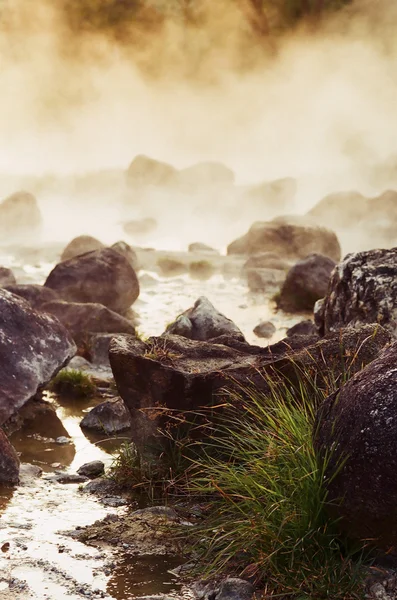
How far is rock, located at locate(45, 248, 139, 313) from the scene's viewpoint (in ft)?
57.8

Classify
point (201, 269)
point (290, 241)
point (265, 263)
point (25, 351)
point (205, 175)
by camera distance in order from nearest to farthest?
point (25, 351) < point (201, 269) < point (265, 263) < point (290, 241) < point (205, 175)

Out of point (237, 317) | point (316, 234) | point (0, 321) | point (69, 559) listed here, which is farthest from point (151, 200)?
point (69, 559)

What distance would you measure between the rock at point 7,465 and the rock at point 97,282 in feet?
31.6

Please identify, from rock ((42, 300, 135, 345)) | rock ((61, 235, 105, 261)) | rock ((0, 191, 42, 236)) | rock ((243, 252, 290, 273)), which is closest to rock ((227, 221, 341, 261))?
rock ((243, 252, 290, 273))

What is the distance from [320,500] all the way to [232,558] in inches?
28.6

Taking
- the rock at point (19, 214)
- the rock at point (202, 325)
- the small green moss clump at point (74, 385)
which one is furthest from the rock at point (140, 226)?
the small green moss clump at point (74, 385)

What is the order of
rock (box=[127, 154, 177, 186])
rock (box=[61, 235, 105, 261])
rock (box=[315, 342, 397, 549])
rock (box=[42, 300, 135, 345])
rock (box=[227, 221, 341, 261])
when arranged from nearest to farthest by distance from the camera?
1. rock (box=[315, 342, 397, 549])
2. rock (box=[42, 300, 135, 345])
3. rock (box=[61, 235, 105, 261])
4. rock (box=[227, 221, 341, 261])
5. rock (box=[127, 154, 177, 186])

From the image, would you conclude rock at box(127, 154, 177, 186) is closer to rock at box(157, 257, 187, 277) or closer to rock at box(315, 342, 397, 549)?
rock at box(157, 257, 187, 277)

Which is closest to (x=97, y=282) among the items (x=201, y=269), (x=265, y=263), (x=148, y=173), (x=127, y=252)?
(x=127, y=252)

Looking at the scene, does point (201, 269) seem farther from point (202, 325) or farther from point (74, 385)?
point (74, 385)

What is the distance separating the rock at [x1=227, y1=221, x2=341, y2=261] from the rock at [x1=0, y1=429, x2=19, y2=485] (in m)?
21.8

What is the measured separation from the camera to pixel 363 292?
10.9m

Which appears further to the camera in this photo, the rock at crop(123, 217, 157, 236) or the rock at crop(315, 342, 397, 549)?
the rock at crop(123, 217, 157, 236)

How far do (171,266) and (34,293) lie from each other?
9.67 m
